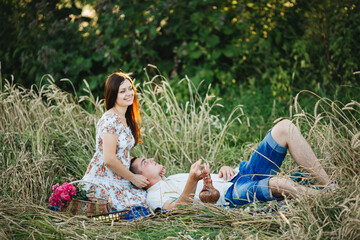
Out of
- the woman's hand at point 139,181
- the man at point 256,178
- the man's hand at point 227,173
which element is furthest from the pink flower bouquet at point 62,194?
the man's hand at point 227,173

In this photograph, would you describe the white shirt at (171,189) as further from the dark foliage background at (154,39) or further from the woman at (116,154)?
the dark foliage background at (154,39)

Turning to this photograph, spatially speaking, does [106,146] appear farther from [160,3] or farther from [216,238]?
[160,3]

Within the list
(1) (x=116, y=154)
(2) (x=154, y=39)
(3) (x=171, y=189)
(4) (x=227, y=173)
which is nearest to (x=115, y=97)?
(1) (x=116, y=154)

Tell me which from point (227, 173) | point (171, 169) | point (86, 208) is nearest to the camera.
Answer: point (86, 208)

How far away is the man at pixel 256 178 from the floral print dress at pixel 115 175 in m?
0.12

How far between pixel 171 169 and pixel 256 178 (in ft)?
3.57

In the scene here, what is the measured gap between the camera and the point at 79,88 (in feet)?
19.2

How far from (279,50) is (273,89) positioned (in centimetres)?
89

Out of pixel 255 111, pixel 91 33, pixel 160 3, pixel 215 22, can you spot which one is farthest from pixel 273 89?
pixel 91 33

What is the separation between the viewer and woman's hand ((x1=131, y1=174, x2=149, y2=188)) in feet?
10.1

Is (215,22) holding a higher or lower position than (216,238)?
A: higher

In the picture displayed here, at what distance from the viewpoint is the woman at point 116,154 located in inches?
118

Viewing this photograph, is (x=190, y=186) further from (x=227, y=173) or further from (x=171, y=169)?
(x=171, y=169)

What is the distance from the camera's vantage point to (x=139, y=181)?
308 centimetres
